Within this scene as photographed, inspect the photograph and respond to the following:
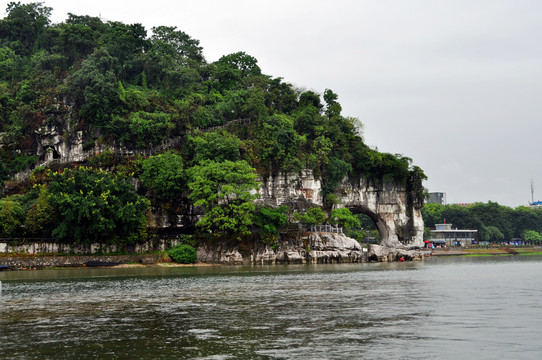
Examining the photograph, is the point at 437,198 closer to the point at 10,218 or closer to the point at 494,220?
the point at 494,220

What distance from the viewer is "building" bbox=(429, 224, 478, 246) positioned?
4166 inches

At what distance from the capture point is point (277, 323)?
53.6ft

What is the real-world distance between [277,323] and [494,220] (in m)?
103

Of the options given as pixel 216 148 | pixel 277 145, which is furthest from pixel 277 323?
pixel 277 145

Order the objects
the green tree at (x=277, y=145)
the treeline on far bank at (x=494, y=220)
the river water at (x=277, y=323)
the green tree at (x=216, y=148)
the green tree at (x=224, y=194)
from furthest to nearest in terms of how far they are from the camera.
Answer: the treeline on far bank at (x=494, y=220) < the green tree at (x=277, y=145) < the green tree at (x=216, y=148) < the green tree at (x=224, y=194) < the river water at (x=277, y=323)

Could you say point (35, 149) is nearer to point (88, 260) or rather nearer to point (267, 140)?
point (88, 260)

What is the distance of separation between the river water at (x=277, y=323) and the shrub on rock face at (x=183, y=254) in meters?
27.1

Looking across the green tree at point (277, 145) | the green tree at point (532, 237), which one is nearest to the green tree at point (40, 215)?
the green tree at point (277, 145)

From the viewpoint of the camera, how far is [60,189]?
163 ft

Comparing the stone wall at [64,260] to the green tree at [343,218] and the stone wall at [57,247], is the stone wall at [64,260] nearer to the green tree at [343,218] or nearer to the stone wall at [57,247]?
the stone wall at [57,247]

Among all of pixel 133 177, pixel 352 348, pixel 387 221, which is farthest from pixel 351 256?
pixel 352 348

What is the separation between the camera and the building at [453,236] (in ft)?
347

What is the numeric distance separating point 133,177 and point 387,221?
3284cm

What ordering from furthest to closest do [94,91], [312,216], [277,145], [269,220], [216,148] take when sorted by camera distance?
[277,145], [312,216], [94,91], [216,148], [269,220]
